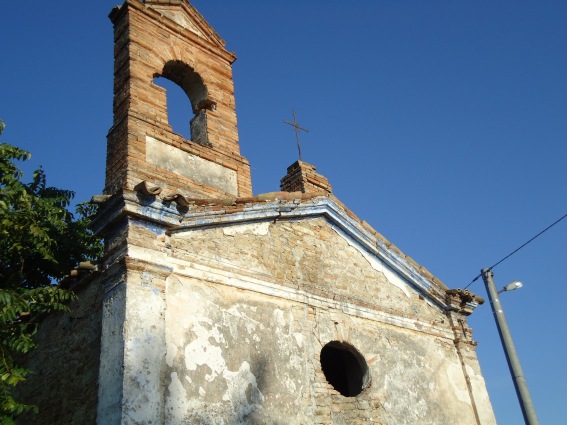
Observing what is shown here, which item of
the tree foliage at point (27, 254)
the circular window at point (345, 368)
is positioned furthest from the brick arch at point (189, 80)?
the circular window at point (345, 368)

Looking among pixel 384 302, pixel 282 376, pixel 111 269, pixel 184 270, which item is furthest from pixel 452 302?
pixel 111 269

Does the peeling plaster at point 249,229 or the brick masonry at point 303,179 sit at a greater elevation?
the brick masonry at point 303,179

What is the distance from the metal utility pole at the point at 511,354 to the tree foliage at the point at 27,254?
5.14 m

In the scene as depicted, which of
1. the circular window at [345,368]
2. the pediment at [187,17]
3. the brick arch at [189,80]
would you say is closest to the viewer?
the circular window at [345,368]

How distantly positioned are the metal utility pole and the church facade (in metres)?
1.16

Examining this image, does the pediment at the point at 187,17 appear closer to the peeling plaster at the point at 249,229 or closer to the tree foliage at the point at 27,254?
the tree foliage at the point at 27,254

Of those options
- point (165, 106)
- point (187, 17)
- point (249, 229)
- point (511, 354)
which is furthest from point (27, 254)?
point (511, 354)

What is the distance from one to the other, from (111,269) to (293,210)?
9.05 ft

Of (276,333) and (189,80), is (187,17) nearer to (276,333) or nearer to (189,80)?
(189,80)

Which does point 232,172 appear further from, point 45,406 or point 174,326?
point 45,406

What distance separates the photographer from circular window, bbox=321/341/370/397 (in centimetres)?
757

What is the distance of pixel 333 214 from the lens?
851 cm

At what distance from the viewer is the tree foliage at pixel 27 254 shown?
5.80 m

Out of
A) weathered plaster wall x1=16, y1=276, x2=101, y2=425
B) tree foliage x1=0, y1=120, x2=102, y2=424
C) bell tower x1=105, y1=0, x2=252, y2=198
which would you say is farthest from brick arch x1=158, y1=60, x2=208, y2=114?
weathered plaster wall x1=16, y1=276, x2=101, y2=425
